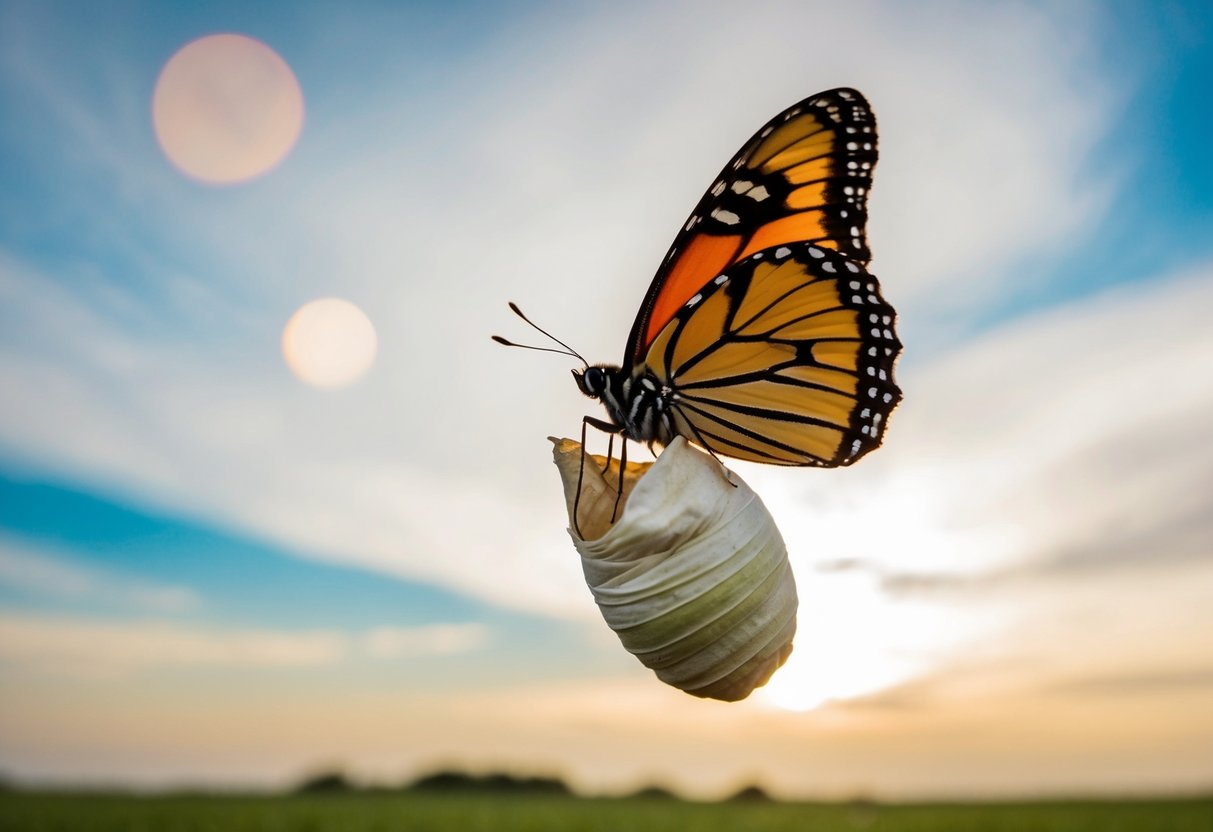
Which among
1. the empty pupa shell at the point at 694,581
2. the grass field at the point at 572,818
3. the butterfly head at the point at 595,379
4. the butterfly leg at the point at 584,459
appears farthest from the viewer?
the grass field at the point at 572,818

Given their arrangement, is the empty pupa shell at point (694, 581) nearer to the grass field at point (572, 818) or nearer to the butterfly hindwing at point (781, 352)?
the butterfly hindwing at point (781, 352)

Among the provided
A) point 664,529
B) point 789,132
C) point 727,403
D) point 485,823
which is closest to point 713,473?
point 664,529

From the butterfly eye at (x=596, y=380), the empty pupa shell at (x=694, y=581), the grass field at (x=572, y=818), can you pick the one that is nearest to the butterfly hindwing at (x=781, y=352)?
the butterfly eye at (x=596, y=380)

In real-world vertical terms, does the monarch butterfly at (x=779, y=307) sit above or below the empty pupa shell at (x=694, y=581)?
above

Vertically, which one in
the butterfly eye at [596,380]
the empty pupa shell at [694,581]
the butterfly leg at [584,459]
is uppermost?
the butterfly eye at [596,380]

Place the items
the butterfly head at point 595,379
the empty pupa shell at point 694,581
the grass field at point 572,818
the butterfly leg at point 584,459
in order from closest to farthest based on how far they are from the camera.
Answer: the empty pupa shell at point 694,581 → the butterfly leg at point 584,459 → the butterfly head at point 595,379 → the grass field at point 572,818

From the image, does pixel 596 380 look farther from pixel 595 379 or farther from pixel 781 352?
pixel 781 352
